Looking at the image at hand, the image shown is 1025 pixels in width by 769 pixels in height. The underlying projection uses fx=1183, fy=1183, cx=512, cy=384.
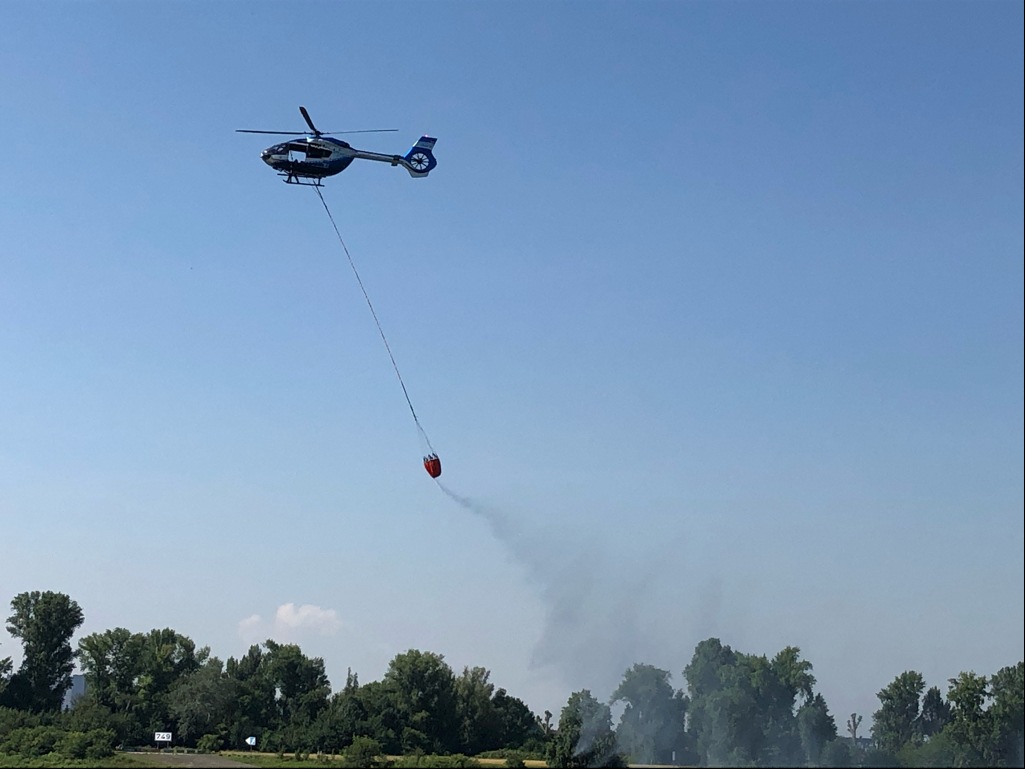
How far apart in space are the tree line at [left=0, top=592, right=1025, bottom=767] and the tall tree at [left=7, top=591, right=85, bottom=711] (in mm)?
133

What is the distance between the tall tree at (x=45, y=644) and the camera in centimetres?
12198

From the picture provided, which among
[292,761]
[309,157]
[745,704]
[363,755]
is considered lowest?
[292,761]

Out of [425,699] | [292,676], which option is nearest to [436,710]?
[425,699]

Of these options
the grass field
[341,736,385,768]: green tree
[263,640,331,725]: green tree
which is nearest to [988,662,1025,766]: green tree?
the grass field

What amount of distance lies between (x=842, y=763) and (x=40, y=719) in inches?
3050

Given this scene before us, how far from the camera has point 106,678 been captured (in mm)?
118375

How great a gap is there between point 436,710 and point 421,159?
2063 inches

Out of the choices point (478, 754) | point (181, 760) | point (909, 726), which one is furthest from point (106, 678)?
point (909, 726)

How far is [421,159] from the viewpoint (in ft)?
245

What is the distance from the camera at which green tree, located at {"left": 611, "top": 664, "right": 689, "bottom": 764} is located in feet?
259

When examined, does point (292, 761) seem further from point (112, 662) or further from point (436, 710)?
point (112, 662)

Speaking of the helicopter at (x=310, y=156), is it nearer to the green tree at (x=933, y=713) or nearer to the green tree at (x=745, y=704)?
the green tree at (x=745, y=704)

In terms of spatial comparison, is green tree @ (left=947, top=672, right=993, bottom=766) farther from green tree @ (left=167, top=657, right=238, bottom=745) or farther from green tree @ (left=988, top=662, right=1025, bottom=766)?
green tree @ (left=167, top=657, right=238, bottom=745)

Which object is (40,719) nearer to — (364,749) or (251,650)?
(251,650)
